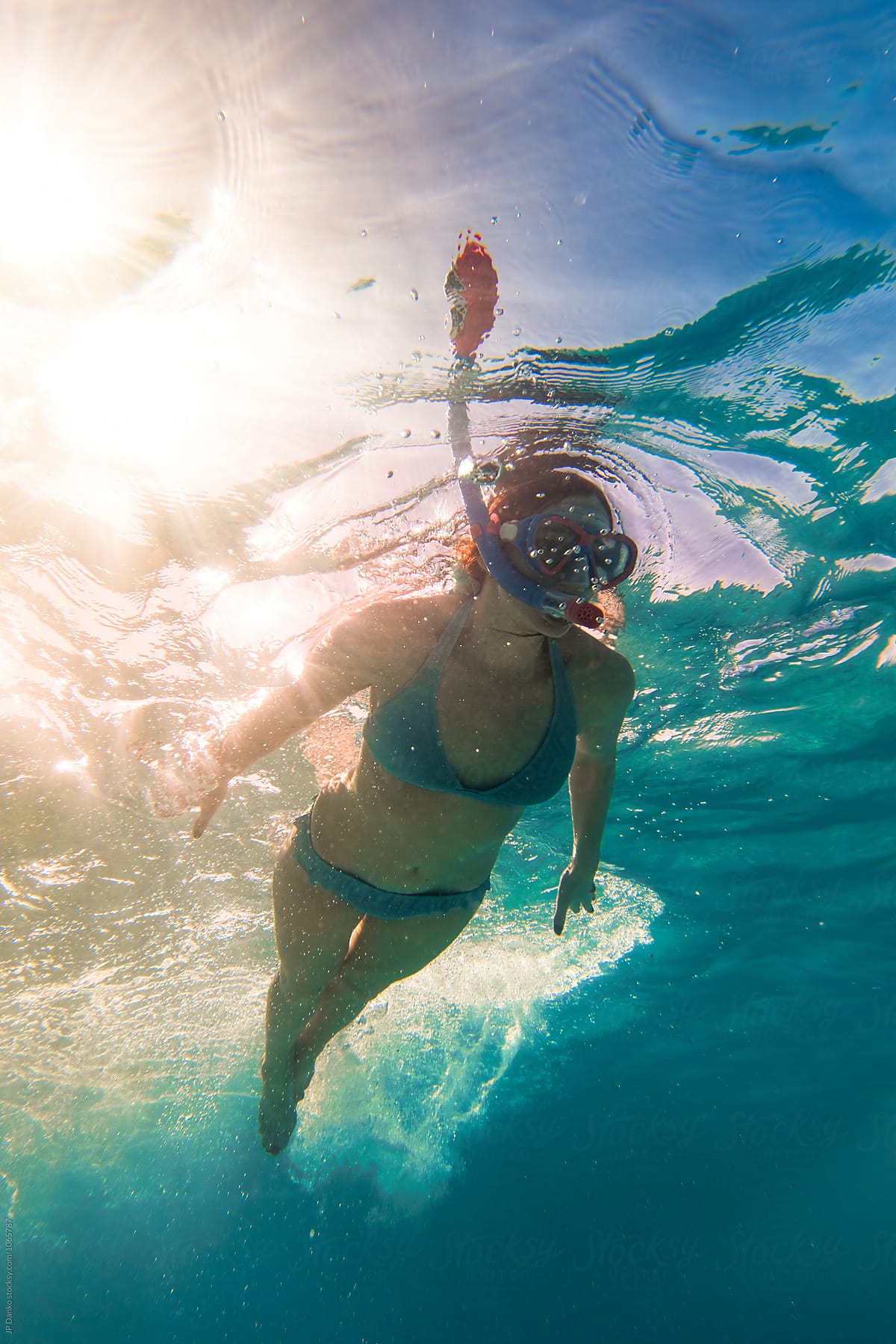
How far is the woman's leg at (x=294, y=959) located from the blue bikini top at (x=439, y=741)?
3.46 feet

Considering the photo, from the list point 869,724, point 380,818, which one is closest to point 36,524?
point 380,818

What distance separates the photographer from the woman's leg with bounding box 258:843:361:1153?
366 cm

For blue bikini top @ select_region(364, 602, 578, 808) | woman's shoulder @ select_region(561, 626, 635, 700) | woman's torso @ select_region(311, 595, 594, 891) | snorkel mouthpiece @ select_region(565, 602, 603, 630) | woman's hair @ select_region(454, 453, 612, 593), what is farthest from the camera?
woman's shoulder @ select_region(561, 626, 635, 700)

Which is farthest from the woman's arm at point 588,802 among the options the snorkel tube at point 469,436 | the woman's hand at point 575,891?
the snorkel tube at point 469,436

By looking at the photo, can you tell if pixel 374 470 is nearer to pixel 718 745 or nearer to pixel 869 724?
pixel 718 745

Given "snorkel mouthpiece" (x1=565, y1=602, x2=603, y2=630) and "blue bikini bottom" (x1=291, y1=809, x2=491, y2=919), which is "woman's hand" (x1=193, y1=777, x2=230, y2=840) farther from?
"snorkel mouthpiece" (x1=565, y1=602, x2=603, y2=630)

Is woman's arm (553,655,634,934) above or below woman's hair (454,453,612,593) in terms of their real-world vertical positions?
below

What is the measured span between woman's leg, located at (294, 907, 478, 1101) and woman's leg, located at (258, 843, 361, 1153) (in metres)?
0.10

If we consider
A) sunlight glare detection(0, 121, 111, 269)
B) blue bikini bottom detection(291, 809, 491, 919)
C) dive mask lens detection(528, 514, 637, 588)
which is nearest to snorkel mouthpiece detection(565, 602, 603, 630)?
dive mask lens detection(528, 514, 637, 588)

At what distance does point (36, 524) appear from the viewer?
18.0ft

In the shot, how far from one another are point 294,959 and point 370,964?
51 cm

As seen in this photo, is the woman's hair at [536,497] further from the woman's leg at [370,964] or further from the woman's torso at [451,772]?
the woman's leg at [370,964]

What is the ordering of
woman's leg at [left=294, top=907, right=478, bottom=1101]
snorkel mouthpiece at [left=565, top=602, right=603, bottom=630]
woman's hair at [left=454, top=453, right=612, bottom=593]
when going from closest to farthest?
snorkel mouthpiece at [left=565, top=602, right=603, bottom=630]
woman's hair at [left=454, top=453, right=612, bottom=593]
woman's leg at [left=294, top=907, right=478, bottom=1101]

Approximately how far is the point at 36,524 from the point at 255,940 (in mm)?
14922
